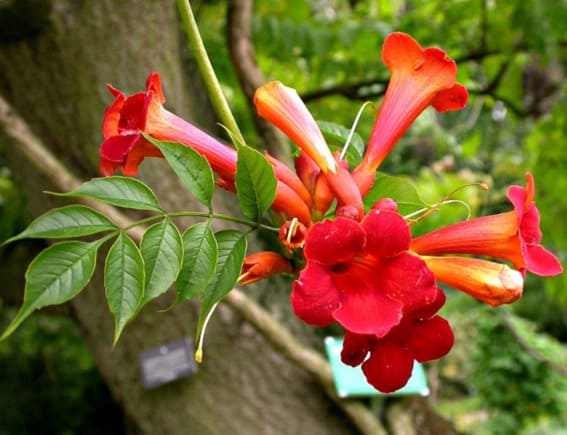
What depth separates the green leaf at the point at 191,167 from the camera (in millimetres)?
643

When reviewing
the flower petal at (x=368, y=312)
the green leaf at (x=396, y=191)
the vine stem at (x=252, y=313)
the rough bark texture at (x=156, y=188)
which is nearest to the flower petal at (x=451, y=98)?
the green leaf at (x=396, y=191)

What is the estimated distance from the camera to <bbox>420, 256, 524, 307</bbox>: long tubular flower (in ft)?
2.00

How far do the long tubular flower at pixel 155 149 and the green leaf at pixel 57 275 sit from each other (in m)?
0.12

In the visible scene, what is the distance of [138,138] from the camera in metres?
0.70

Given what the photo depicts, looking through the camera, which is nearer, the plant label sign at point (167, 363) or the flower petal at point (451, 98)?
the flower petal at point (451, 98)

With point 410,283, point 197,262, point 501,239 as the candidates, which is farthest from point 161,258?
point 501,239

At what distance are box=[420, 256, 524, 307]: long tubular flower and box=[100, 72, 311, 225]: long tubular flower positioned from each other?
16 centimetres

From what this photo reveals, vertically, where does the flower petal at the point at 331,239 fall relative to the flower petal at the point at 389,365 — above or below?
above

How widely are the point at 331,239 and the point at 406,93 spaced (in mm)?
285

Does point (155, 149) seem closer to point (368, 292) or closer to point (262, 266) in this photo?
point (262, 266)

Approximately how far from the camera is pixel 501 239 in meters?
0.66

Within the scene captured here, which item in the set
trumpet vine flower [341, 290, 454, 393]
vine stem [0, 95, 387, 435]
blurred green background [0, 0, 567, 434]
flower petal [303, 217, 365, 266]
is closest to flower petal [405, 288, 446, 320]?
trumpet vine flower [341, 290, 454, 393]

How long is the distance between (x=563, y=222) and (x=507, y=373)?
3197 millimetres

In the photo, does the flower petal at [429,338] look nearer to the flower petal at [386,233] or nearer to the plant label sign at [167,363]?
the flower petal at [386,233]
